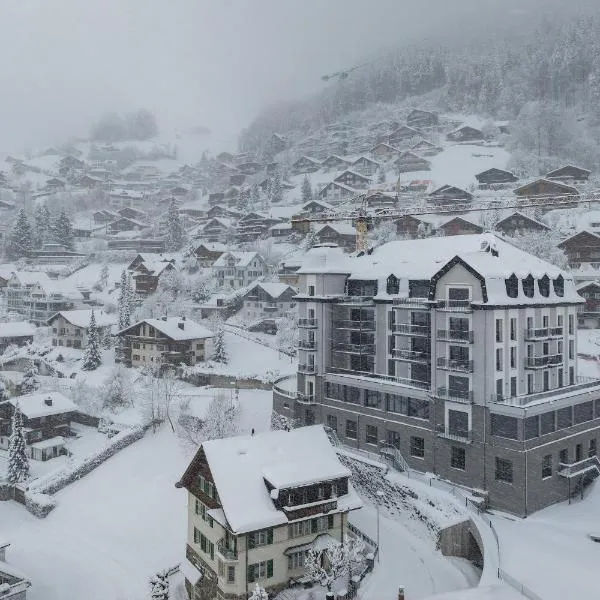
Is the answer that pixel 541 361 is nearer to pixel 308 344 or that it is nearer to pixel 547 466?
pixel 547 466

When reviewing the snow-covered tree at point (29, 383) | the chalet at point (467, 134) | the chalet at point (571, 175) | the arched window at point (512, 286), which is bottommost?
the snow-covered tree at point (29, 383)

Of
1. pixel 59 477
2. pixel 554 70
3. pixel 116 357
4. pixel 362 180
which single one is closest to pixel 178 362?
pixel 116 357

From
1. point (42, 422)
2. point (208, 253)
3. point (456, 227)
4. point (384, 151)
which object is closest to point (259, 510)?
point (42, 422)

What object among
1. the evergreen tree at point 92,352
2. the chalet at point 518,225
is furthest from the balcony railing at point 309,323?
the chalet at point 518,225

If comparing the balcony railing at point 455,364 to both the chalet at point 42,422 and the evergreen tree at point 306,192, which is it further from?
the evergreen tree at point 306,192

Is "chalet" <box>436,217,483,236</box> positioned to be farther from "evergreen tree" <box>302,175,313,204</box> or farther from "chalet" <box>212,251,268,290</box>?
"evergreen tree" <box>302,175,313,204</box>

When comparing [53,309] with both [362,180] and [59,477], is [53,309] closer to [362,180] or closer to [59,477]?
[59,477]

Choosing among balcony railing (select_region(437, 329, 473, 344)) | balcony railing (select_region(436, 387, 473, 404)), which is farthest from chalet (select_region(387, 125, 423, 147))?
balcony railing (select_region(436, 387, 473, 404))
